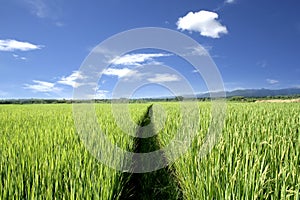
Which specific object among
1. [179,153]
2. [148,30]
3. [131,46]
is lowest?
[179,153]

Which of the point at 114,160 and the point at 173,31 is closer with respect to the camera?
the point at 114,160

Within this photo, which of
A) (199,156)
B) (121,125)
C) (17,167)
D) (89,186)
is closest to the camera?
(89,186)

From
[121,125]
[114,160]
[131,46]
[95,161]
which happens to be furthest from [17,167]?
[131,46]

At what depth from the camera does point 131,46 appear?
8.15 metres

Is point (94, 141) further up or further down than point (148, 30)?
further down

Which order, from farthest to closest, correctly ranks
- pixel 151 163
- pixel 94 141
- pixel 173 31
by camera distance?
pixel 173 31 < pixel 151 163 < pixel 94 141

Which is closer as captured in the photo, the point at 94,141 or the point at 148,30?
the point at 94,141

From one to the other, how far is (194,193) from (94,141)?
1585 mm

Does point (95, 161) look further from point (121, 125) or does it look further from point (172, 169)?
point (121, 125)

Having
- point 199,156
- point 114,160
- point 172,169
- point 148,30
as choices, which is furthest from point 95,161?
point 148,30

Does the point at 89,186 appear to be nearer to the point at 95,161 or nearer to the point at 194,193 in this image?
the point at 95,161

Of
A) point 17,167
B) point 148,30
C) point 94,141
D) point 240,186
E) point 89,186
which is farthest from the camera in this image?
point 148,30

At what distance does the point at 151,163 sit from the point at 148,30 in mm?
4928

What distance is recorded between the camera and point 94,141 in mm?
3816
